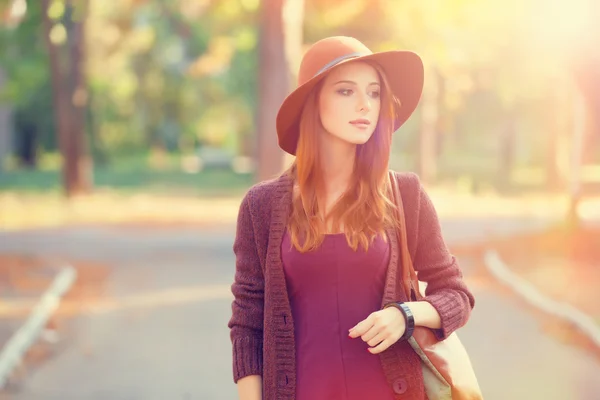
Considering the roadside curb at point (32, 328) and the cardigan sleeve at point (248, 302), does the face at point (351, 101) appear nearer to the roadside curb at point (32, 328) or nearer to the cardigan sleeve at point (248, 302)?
the cardigan sleeve at point (248, 302)

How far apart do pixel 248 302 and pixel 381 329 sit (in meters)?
0.47

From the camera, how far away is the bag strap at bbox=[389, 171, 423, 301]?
2.81 metres

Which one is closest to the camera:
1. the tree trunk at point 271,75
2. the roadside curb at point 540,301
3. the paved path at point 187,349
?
the paved path at point 187,349

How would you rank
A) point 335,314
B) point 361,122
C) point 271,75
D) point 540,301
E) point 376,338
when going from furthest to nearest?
point 271,75, point 540,301, point 361,122, point 335,314, point 376,338

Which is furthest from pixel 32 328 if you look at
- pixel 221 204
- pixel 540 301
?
pixel 221 204

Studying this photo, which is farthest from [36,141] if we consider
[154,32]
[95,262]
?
[95,262]

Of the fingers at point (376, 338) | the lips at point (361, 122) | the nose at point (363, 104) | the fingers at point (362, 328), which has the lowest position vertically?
the fingers at point (376, 338)

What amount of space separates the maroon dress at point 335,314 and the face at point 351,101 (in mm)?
333

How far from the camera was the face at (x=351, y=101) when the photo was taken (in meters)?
2.85

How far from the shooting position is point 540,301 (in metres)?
10.6

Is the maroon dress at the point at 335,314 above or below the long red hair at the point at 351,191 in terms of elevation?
below

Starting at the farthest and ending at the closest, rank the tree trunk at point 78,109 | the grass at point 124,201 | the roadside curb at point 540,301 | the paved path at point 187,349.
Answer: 1. the tree trunk at point 78,109
2. the grass at point 124,201
3. the roadside curb at point 540,301
4. the paved path at point 187,349

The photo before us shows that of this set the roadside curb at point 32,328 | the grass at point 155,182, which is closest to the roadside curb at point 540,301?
the roadside curb at point 32,328

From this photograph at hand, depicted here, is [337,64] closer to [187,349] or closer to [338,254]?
[338,254]
